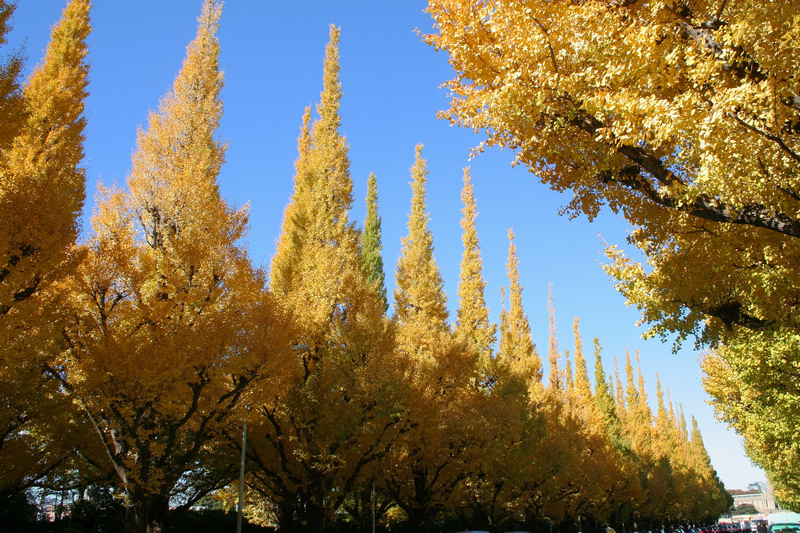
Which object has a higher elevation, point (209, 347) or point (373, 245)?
point (373, 245)

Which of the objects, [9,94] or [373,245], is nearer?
[9,94]

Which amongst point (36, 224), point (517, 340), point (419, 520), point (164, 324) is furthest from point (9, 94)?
point (517, 340)

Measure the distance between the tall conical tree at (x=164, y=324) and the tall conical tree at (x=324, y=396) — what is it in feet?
4.04

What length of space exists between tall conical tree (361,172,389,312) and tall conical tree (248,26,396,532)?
8.09 metres

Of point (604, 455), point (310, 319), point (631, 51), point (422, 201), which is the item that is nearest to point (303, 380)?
point (310, 319)

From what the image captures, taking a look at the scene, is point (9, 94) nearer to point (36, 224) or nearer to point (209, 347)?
point (36, 224)

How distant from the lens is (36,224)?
335 inches

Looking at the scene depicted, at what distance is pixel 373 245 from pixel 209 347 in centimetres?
1853

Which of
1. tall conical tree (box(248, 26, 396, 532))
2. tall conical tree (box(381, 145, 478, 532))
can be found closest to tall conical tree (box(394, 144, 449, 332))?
tall conical tree (box(381, 145, 478, 532))

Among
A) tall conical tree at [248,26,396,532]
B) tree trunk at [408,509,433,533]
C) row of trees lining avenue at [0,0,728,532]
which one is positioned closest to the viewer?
row of trees lining avenue at [0,0,728,532]

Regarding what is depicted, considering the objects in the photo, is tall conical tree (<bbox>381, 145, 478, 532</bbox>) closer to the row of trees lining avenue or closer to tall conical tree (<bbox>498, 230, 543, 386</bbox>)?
the row of trees lining avenue

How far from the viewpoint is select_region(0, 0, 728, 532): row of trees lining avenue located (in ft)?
31.7

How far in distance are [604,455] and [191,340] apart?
31.3m

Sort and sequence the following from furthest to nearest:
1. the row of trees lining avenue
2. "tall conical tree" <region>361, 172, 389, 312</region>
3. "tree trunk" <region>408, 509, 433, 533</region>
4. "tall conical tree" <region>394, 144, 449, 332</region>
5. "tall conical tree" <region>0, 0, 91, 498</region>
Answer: "tall conical tree" <region>361, 172, 389, 312</region>
"tall conical tree" <region>394, 144, 449, 332</region>
"tree trunk" <region>408, 509, 433, 533</region>
the row of trees lining avenue
"tall conical tree" <region>0, 0, 91, 498</region>
